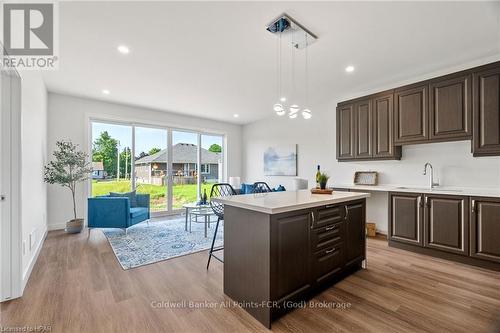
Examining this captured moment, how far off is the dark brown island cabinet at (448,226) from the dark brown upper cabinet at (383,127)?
778 mm

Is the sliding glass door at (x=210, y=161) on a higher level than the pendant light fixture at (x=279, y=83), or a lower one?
lower

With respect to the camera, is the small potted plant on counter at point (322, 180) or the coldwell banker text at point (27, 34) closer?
the coldwell banker text at point (27, 34)

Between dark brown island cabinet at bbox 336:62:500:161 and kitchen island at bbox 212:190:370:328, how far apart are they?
79.5 inches

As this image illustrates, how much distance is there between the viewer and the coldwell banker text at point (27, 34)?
2.10m

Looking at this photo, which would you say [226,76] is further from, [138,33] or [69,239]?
[69,239]

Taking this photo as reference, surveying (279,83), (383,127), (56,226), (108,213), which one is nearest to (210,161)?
(108,213)

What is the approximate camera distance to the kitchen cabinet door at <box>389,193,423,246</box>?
327 centimetres

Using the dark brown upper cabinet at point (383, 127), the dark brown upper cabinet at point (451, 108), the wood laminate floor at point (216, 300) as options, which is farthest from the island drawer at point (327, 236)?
the dark brown upper cabinet at point (451, 108)

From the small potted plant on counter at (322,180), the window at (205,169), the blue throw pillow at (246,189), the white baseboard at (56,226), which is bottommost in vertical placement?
the white baseboard at (56,226)

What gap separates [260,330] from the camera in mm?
1720

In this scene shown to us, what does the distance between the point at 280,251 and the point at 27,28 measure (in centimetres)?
346

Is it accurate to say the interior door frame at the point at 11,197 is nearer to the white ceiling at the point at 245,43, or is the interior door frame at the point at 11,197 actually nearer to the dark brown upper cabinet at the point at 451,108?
the white ceiling at the point at 245,43

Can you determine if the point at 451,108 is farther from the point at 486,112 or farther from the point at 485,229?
the point at 485,229

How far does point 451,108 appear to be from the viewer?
3141 millimetres
